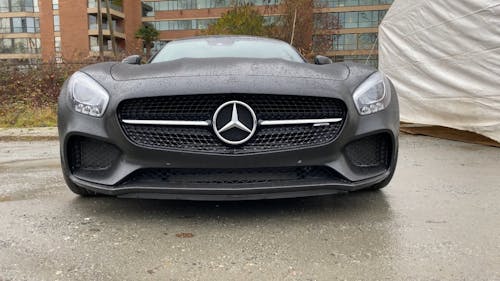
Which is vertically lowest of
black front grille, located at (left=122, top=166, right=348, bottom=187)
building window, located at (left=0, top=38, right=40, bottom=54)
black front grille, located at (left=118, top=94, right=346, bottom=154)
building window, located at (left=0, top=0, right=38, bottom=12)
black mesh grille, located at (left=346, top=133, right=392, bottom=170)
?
building window, located at (left=0, top=38, right=40, bottom=54)

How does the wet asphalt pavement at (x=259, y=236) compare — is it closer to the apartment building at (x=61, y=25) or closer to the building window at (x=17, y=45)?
the apartment building at (x=61, y=25)

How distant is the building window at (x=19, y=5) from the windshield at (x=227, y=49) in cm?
6567

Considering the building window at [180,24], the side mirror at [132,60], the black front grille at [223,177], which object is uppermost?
the side mirror at [132,60]

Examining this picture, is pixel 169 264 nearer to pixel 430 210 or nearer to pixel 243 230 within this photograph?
pixel 243 230

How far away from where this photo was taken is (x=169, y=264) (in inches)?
79.1

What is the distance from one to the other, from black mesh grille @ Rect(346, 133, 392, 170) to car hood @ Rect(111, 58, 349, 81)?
410mm

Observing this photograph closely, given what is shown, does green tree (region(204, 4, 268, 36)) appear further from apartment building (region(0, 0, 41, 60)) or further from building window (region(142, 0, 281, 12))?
apartment building (region(0, 0, 41, 60))

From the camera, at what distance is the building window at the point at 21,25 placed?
2379 inches

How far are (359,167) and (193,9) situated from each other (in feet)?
213

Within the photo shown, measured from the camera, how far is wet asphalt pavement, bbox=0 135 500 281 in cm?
195

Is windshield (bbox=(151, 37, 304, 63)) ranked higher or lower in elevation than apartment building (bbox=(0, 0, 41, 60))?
higher

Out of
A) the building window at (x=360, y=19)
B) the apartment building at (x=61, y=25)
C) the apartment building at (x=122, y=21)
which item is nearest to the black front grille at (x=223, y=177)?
the apartment building at (x=122, y=21)

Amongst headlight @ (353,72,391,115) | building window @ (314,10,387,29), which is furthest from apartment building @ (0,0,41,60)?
headlight @ (353,72,391,115)

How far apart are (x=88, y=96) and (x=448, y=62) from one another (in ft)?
17.9
